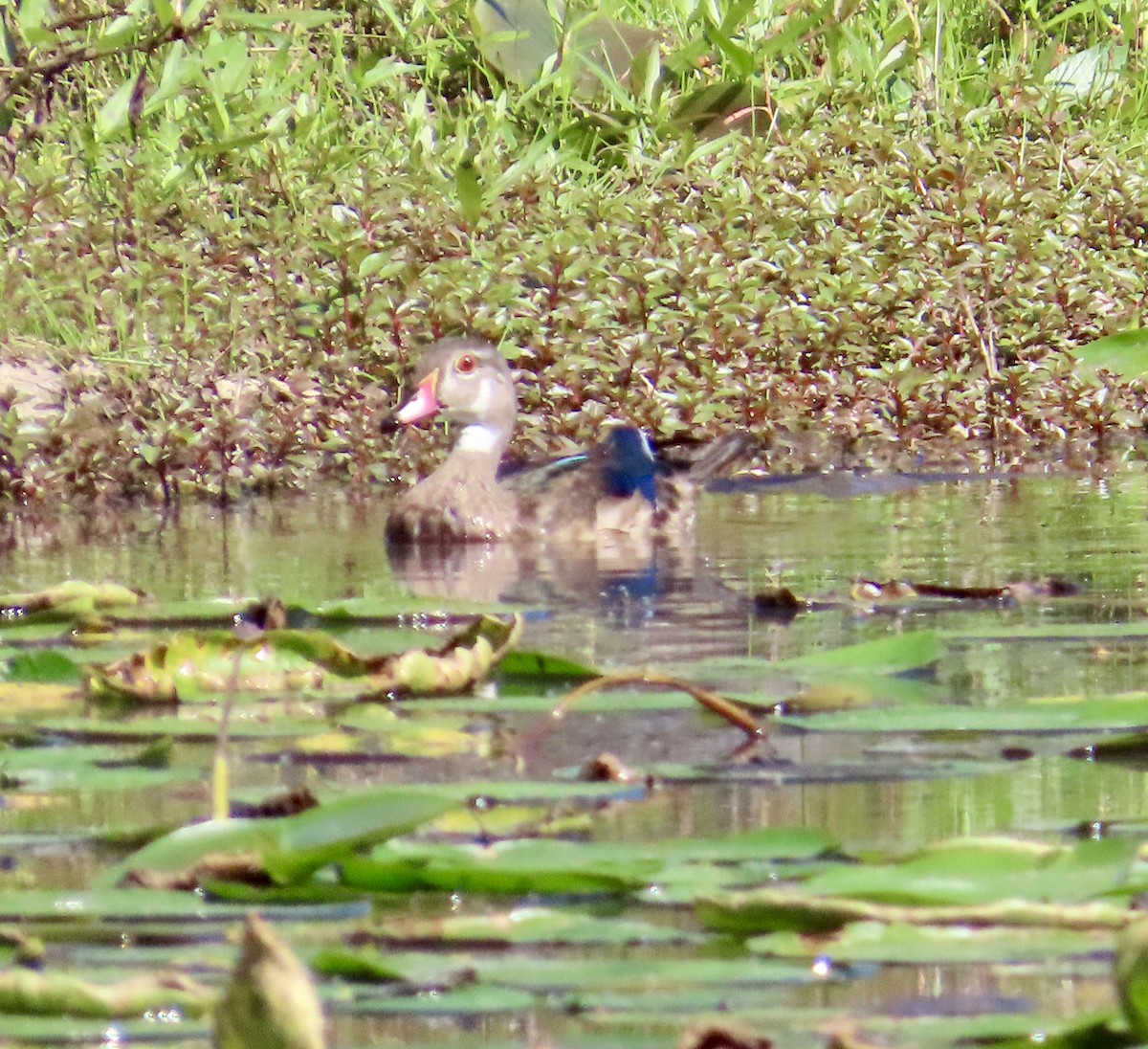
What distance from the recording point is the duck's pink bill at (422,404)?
345 inches

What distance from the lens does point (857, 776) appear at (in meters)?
3.07

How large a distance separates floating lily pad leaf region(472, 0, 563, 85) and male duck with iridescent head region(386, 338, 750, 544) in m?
3.35

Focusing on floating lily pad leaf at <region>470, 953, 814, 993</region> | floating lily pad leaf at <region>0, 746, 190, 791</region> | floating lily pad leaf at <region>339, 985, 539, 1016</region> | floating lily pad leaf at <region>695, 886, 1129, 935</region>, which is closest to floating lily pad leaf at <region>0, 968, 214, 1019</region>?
floating lily pad leaf at <region>339, 985, 539, 1016</region>

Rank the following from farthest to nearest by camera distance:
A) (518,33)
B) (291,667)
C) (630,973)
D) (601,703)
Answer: (518,33)
(291,667)
(601,703)
(630,973)

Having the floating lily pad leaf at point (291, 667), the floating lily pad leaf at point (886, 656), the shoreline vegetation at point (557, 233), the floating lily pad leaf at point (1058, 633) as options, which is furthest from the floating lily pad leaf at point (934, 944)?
the shoreline vegetation at point (557, 233)

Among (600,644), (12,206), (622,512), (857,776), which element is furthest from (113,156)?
(857,776)

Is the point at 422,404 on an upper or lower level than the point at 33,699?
upper

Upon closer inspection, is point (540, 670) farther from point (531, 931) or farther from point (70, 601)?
point (531, 931)

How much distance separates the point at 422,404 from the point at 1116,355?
6955 mm

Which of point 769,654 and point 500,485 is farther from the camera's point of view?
point 500,485

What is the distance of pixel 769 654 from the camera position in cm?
438

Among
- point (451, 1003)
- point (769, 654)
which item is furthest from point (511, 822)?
point (769, 654)

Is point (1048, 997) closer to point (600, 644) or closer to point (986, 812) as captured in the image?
point (986, 812)

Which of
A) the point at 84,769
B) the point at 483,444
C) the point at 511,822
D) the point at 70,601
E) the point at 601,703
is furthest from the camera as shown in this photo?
the point at 483,444
